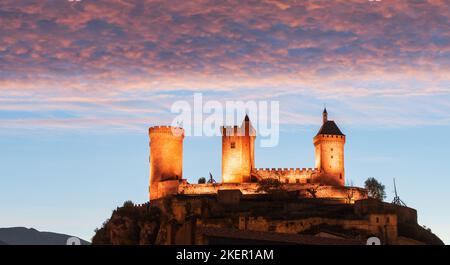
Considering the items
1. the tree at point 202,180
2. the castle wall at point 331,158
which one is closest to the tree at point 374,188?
Answer: the castle wall at point 331,158

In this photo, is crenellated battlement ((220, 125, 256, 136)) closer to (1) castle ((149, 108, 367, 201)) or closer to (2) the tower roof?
(1) castle ((149, 108, 367, 201))

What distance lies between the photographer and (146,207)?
4109 inches

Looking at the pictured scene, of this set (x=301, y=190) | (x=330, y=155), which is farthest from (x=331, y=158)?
(x=301, y=190)

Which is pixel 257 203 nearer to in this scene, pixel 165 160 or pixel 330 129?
pixel 165 160

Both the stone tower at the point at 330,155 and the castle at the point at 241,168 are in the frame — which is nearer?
the castle at the point at 241,168

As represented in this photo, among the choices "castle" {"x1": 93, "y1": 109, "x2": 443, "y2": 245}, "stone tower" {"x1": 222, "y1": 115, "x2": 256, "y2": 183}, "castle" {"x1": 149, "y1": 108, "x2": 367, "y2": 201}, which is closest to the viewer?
"castle" {"x1": 93, "y1": 109, "x2": 443, "y2": 245}

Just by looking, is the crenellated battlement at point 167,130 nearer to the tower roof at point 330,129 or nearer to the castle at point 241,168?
the castle at point 241,168

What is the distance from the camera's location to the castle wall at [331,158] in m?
109

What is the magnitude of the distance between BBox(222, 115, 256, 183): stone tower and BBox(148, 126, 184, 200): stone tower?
20.1 feet

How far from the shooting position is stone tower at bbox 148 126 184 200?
357 ft

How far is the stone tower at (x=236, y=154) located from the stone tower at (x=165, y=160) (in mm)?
6139

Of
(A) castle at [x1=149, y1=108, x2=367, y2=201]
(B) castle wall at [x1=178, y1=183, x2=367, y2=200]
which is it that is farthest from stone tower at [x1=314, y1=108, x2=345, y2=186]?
(B) castle wall at [x1=178, y1=183, x2=367, y2=200]

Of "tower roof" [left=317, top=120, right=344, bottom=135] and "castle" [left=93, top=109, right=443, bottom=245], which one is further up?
"tower roof" [left=317, top=120, right=344, bottom=135]
